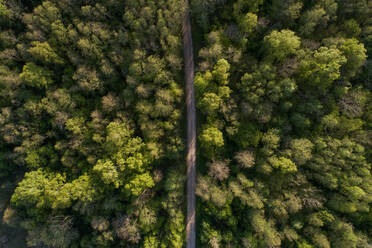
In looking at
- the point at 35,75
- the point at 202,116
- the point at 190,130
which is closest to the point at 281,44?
the point at 202,116

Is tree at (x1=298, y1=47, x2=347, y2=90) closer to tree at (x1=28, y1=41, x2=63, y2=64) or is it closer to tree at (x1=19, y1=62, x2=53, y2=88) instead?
tree at (x1=28, y1=41, x2=63, y2=64)

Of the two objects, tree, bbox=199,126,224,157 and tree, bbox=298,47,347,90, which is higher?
tree, bbox=298,47,347,90

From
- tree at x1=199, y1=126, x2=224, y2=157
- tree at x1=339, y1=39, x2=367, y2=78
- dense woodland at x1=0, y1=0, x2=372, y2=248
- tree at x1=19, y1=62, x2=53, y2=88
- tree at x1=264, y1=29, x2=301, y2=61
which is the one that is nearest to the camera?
tree at x1=264, y1=29, x2=301, y2=61

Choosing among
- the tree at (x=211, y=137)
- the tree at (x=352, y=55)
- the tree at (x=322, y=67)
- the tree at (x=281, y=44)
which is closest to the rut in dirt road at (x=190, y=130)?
the tree at (x=211, y=137)

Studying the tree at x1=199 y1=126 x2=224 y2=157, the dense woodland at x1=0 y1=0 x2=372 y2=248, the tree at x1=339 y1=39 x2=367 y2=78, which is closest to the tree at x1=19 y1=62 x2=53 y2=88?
the dense woodland at x1=0 y1=0 x2=372 y2=248

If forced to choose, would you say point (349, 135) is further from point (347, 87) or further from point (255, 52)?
point (255, 52)

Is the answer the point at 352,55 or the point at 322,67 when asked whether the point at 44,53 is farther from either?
the point at 352,55

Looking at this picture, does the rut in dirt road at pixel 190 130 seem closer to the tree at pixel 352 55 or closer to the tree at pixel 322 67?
the tree at pixel 322 67
